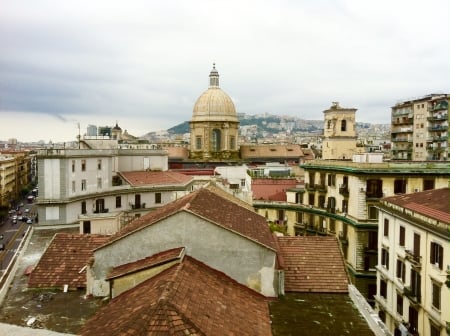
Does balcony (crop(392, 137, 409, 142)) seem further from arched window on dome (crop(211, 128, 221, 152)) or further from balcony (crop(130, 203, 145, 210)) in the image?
balcony (crop(130, 203, 145, 210))

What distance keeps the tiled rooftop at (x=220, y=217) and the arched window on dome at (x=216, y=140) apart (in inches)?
3002

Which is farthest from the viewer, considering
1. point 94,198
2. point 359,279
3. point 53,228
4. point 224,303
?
point 94,198

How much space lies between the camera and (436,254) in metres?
25.2

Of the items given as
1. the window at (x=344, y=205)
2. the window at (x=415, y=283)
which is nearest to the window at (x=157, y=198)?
the window at (x=344, y=205)

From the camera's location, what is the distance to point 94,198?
52094 millimetres

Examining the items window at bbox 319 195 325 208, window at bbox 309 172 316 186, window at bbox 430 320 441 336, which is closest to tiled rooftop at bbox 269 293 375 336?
window at bbox 430 320 441 336

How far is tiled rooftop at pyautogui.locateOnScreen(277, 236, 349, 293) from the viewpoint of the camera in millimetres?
20109

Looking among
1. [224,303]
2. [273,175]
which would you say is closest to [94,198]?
[273,175]

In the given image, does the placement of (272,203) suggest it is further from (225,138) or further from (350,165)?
(225,138)

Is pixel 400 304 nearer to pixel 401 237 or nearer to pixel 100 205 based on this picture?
pixel 401 237

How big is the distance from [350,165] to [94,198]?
92.5 feet

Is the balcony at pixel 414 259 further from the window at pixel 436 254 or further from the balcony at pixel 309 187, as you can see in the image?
the balcony at pixel 309 187

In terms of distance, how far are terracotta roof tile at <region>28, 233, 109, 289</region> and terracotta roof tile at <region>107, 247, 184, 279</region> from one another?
108 inches

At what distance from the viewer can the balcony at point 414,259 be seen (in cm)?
2699
